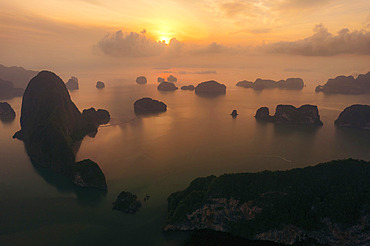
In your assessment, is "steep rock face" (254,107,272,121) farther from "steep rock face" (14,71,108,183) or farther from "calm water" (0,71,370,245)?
"steep rock face" (14,71,108,183)

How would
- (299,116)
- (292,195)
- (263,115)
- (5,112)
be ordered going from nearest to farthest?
(292,195), (299,116), (5,112), (263,115)

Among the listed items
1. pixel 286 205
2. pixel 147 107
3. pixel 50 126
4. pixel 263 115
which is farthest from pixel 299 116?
pixel 50 126

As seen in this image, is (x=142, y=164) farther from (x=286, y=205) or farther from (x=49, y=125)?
(x=286, y=205)

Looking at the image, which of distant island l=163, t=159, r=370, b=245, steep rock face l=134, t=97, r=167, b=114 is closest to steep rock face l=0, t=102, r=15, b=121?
steep rock face l=134, t=97, r=167, b=114

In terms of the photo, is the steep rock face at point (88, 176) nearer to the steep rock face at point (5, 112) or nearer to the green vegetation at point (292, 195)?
the green vegetation at point (292, 195)

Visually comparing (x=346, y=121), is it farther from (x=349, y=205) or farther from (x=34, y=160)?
(x=34, y=160)

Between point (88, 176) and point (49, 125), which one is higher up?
point (49, 125)

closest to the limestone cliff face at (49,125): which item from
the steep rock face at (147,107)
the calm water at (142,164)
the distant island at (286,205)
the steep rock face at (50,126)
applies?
the steep rock face at (50,126)
